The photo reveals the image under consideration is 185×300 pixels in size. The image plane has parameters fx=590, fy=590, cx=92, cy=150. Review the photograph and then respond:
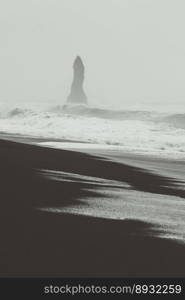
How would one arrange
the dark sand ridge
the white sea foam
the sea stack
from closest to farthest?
the dark sand ridge → the white sea foam → the sea stack

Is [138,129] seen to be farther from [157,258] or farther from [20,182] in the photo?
[157,258]

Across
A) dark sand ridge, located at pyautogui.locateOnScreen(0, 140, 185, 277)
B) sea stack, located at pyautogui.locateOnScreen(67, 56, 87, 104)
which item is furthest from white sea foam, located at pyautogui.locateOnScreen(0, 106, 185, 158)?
sea stack, located at pyautogui.locateOnScreen(67, 56, 87, 104)

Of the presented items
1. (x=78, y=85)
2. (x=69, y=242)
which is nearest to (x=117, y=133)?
(x=69, y=242)

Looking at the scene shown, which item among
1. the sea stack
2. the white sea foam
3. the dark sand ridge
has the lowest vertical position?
the dark sand ridge

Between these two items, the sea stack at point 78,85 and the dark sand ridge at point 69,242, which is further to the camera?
the sea stack at point 78,85

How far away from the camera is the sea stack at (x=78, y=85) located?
149m

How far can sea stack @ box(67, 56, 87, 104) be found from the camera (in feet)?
489

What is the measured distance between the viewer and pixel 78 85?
15075cm

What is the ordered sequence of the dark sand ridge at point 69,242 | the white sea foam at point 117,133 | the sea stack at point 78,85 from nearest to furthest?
the dark sand ridge at point 69,242
the white sea foam at point 117,133
the sea stack at point 78,85

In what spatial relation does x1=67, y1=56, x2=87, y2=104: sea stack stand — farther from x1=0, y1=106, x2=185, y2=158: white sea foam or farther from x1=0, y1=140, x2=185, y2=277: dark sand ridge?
x1=0, y1=140, x2=185, y2=277: dark sand ridge

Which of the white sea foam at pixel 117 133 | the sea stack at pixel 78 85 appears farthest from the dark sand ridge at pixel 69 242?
the sea stack at pixel 78 85

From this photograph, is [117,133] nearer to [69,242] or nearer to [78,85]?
[69,242]

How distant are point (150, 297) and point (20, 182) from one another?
5279 millimetres

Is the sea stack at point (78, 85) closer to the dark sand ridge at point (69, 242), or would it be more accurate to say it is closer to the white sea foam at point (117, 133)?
the white sea foam at point (117, 133)
